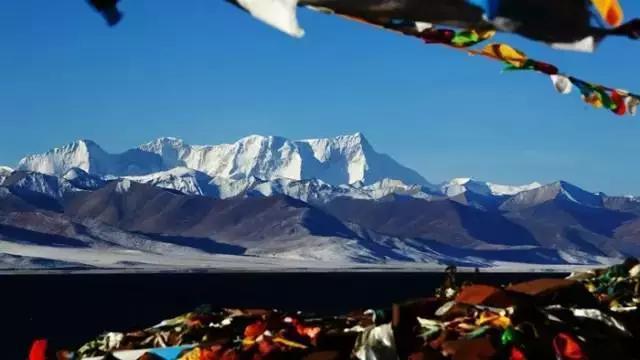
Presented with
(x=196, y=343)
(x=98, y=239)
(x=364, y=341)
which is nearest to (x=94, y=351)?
(x=196, y=343)

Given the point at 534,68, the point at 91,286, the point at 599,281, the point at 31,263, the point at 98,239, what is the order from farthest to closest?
the point at 98,239 < the point at 31,263 < the point at 91,286 < the point at 599,281 < the point at 534,68

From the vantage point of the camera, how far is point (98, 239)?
188 metres

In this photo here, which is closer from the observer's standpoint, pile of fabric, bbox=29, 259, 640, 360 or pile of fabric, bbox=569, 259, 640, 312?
pile of fabric, bbox=29, 259, 640, 360

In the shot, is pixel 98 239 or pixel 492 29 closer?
pixel 492 29

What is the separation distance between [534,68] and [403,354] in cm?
155

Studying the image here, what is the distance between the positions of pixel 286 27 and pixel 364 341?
316 cm

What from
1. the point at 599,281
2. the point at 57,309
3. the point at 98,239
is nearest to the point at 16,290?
the point at 57,309

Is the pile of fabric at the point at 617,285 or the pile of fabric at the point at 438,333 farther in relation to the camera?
the pile of fabric at the point at 617,285

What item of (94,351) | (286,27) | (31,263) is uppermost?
(286,27)

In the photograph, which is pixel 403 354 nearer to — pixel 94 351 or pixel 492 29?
pixel 94 351

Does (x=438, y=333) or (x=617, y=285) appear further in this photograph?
(x=617, y=285)

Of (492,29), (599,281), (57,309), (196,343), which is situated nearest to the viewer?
(492,29)

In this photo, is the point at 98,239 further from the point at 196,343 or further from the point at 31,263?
the point at 196,343

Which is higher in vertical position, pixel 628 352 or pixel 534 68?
pixel 534 68
